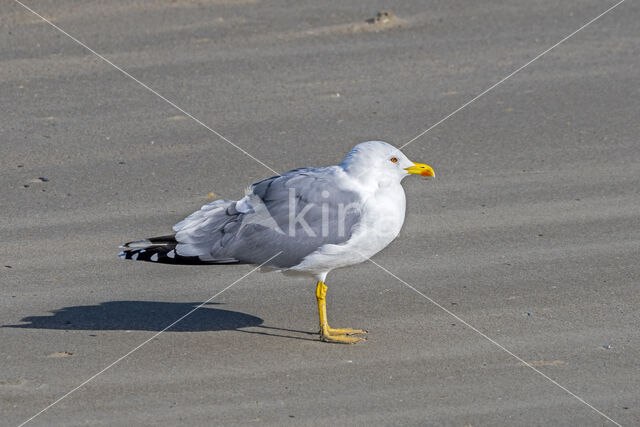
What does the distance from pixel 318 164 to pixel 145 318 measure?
9.04 ft

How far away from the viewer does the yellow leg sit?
18.9 ft

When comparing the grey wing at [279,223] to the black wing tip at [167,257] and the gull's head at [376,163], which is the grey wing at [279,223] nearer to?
the black wing tip at [167,257]

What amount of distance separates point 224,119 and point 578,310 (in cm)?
429

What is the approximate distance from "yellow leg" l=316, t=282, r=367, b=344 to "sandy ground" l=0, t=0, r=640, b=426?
0.10m

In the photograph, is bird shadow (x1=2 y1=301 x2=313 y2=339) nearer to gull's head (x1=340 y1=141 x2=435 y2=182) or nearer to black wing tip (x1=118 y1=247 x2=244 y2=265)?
black wing tip (x1=118 y1=247 x2=244 y2=265)

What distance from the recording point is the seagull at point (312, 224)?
5.61 metres

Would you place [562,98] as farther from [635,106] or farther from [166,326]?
[166,326]

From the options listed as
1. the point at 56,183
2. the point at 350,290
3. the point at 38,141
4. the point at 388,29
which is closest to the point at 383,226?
the point at 350,290

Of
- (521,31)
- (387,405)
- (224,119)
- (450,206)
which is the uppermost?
(521,31)

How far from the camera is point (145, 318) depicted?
6113 mm

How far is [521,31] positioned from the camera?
1106cm

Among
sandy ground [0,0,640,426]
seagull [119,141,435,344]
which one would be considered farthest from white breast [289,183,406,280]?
sandy ground [0,0,640,426]

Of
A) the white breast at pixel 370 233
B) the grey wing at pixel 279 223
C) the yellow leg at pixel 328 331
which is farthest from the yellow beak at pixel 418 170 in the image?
the yellow leg at pixel 328 331

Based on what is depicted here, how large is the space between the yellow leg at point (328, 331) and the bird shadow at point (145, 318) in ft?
0.59
